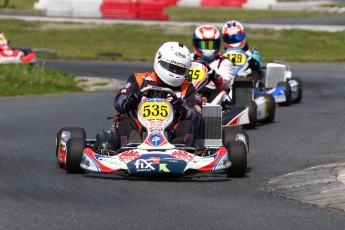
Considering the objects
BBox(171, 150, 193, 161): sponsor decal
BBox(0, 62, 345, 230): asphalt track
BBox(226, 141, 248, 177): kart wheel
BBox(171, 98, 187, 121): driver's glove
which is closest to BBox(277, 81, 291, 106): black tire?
BBox(0, 62, 345, 230): asphalt track

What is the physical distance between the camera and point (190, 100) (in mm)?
9938

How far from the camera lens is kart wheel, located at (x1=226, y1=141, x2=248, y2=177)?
29.5 feet

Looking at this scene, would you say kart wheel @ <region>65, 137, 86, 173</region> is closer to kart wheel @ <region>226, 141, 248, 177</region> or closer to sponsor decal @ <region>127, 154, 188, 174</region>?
sponsor decal @ <region>127, 154, 188, 174</region>

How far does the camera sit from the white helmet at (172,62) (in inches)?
388

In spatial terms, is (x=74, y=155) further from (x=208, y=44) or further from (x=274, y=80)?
Answer: (x=274, y=80)

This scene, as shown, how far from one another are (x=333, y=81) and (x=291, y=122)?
279 inches

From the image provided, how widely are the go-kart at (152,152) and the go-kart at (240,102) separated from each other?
229cm

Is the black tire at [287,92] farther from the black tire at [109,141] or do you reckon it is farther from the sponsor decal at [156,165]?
the sponsor decal at [156,165]

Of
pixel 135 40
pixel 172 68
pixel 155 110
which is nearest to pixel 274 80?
pixel 172 68

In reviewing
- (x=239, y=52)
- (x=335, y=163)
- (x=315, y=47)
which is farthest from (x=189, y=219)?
(x=315, y=47)

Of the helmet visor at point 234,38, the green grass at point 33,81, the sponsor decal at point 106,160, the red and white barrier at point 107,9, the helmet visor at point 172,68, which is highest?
the helmet visor at point 172,68

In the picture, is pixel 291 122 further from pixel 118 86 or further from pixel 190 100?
pixel 118 86

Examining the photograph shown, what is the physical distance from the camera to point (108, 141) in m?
9.39

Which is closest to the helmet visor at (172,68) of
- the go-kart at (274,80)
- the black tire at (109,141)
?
the black tire at (109,141)
